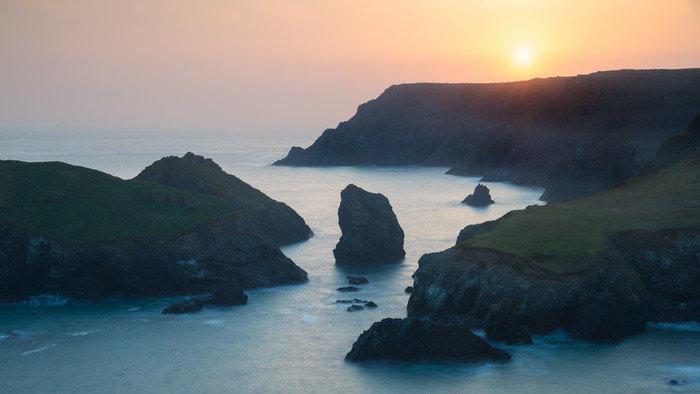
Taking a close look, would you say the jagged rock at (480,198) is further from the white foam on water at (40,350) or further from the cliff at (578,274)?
the white foam on water at (40,350)

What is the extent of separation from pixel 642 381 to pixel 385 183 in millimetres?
145578

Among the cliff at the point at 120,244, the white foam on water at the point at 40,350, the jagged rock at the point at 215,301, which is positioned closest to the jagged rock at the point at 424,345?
the jagged rock at the point at 215,301

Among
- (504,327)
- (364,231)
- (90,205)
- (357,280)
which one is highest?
(90,205)

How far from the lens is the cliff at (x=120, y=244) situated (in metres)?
67.6

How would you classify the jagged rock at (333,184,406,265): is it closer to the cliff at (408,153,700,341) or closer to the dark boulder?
the cliff at (408,153,700,341)

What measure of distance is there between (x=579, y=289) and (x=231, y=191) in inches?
2046

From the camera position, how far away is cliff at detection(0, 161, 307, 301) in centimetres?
6756

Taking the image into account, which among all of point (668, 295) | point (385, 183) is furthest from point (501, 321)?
point (385, 183)

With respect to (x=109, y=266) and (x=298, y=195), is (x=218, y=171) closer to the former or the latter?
(x=109, y=266)

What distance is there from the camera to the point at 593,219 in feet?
222

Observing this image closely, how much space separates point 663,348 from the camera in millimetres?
50469

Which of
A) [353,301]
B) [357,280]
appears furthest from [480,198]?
[353,301]

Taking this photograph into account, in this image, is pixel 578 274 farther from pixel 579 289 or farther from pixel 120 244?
pixel 120 244

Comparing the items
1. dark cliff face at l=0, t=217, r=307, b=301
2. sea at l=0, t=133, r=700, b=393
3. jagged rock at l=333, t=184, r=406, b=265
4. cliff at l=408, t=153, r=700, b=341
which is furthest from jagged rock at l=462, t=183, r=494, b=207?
dark cliff face at l=0, t=217, r=307, b=301
